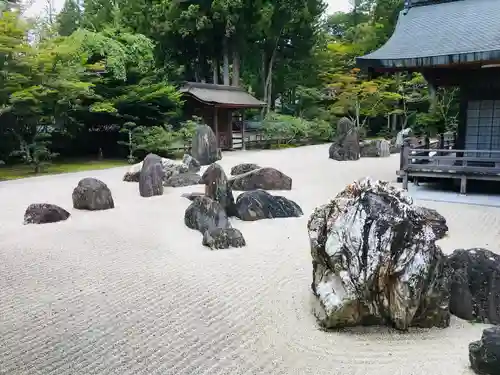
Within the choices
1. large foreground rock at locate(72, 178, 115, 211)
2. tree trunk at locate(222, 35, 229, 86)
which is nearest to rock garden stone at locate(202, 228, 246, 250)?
large foreground rock at locate(72, 178, 115, 211)

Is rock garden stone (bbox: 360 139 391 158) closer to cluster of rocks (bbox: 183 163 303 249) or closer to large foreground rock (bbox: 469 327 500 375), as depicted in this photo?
cluster of rocks (bbox: 183 163 303 249)

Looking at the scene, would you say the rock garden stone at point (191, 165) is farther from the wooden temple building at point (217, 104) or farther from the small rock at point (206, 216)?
the wooden temple building at point (217, 104)

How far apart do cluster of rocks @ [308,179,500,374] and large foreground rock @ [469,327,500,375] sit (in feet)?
2.39

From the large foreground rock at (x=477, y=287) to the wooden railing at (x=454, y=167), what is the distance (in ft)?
20.6

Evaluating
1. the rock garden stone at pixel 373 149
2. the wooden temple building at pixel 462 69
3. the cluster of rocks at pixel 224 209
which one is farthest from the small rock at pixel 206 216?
the rock garden stone at pixel 373 149

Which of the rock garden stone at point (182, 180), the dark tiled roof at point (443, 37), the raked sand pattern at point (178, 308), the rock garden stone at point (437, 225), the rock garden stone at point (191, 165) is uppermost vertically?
the dark tiled roof at point (443, 37)

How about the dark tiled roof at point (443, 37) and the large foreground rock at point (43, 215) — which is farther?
the dark tiled roof at point (443, 37)

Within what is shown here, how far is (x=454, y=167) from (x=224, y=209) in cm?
574

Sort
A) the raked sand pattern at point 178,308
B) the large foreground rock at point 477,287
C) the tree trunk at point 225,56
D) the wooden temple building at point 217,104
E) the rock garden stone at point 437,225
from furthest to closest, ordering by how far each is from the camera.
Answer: the tree trunk at point 225,56 < the wooden temple building at point 217,104 < the rock garden stone at point 437,225 < the large foreground rock at point 477,287 < the raked sand pattern at point 178,308

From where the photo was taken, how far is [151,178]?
35.7ft

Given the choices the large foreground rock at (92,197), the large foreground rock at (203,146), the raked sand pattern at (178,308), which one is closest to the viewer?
the raked sand pattern at (178,308)

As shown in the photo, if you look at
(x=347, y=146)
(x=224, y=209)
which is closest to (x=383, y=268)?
(x=224, y=209)

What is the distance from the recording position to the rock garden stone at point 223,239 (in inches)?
268

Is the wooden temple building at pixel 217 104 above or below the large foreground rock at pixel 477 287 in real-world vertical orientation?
above
